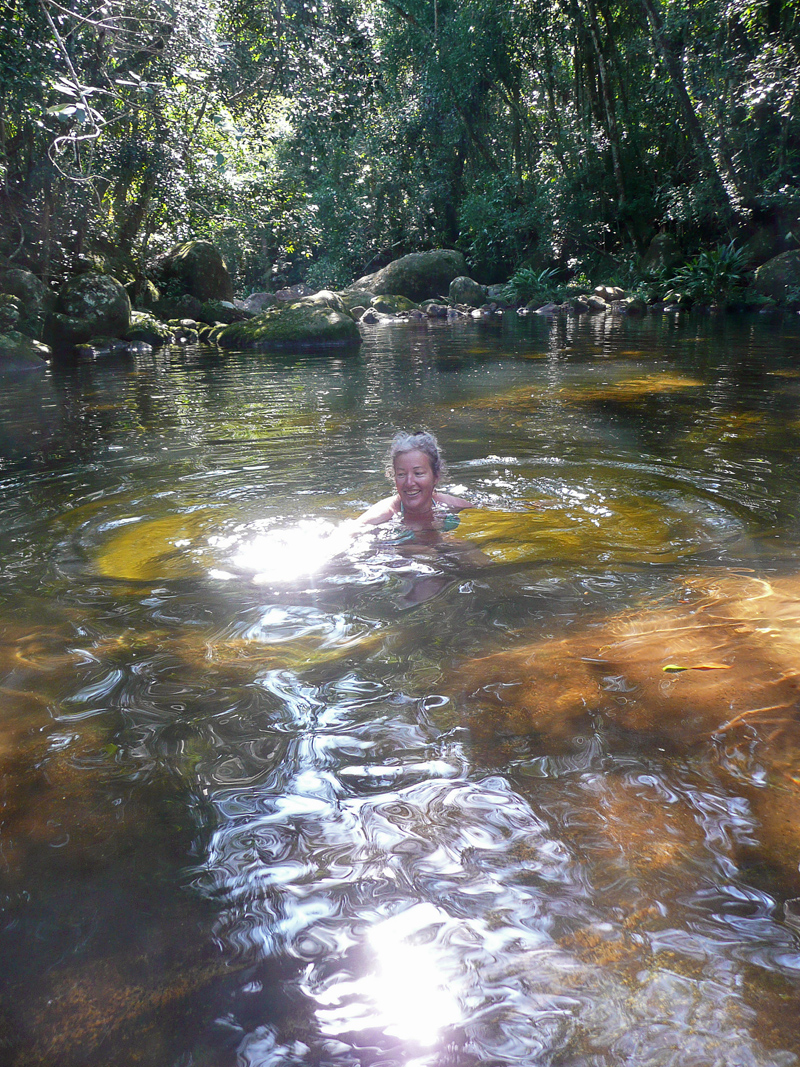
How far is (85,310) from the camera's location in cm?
1880

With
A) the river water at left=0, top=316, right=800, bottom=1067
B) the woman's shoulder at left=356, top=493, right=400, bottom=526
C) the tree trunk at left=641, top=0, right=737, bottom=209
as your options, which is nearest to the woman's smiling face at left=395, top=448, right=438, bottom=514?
the woman's shoulder at left=356, top=493, right=400, bottom=526

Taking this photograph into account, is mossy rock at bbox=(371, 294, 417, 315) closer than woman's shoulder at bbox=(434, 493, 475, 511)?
No

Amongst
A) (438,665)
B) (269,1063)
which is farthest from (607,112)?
(269,1063)

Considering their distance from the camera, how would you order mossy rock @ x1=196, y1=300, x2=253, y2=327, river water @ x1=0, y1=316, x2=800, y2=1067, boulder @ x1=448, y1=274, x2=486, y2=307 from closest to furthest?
river water @ x1=0, y1=316, x2=800, y2=1067, mossy rock @ x1=196, y1=300, x2=253, y2=327, boulder @ x1=448, y1=274, x2=486, y2=307

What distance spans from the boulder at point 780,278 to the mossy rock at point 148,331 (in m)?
17.2

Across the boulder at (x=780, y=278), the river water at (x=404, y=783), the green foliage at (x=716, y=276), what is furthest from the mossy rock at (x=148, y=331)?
the boulder at (x=780, y=278)

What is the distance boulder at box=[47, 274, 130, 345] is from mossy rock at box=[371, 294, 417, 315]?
10.7 m

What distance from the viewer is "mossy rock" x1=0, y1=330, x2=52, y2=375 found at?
581 inches

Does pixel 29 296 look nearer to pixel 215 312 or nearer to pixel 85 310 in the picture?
pixel 85 310

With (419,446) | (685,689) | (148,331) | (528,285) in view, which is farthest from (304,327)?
(685,689)

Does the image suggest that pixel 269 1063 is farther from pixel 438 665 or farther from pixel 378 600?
pixel 378 600

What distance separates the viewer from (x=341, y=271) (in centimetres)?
3606

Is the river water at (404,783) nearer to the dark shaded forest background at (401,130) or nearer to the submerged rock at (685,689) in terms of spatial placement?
the submerged rock at (685,689)

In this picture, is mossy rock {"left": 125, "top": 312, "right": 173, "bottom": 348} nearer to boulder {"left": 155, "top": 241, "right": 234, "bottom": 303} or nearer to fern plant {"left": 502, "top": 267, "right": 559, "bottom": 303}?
boulder {"left": 155, "top": 241, "right": 234, "bottom": 303}
